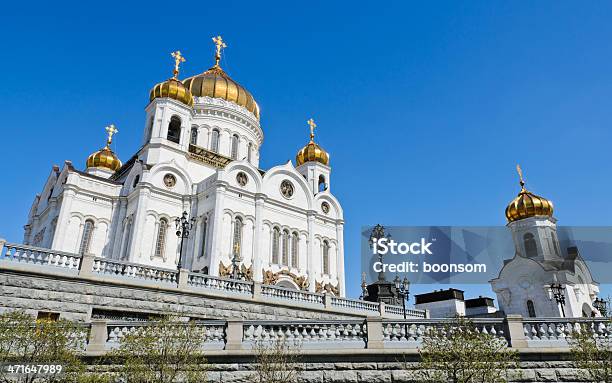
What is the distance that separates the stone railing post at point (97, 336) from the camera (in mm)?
10453

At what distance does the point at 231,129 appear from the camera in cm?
3934

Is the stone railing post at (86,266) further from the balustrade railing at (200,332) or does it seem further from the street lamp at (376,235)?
the street lamp at (376,235)

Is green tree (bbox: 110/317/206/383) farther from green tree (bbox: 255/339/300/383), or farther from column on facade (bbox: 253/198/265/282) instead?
column on facade (bbox: 253/198/265/282)

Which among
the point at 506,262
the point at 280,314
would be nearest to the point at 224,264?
the point at 280,314

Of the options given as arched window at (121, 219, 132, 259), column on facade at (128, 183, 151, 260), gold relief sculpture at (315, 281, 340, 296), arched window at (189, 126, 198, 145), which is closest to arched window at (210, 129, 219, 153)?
arched window at (189, 126, 198, 145)

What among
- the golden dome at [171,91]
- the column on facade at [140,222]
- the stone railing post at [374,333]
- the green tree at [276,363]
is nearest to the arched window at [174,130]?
the golden dome at [171,91]

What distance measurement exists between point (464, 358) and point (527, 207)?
34285 millimetres

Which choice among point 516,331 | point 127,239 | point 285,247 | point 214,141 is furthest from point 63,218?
point 516,331

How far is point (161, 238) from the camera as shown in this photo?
94.8 feet

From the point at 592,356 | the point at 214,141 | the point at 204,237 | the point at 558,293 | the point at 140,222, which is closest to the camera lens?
the point at 592,356

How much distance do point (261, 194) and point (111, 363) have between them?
21.6 metres

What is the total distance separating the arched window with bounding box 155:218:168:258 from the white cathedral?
0.21 feet

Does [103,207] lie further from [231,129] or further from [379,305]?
[379,305]

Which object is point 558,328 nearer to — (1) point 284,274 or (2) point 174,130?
(1) point 284,274
